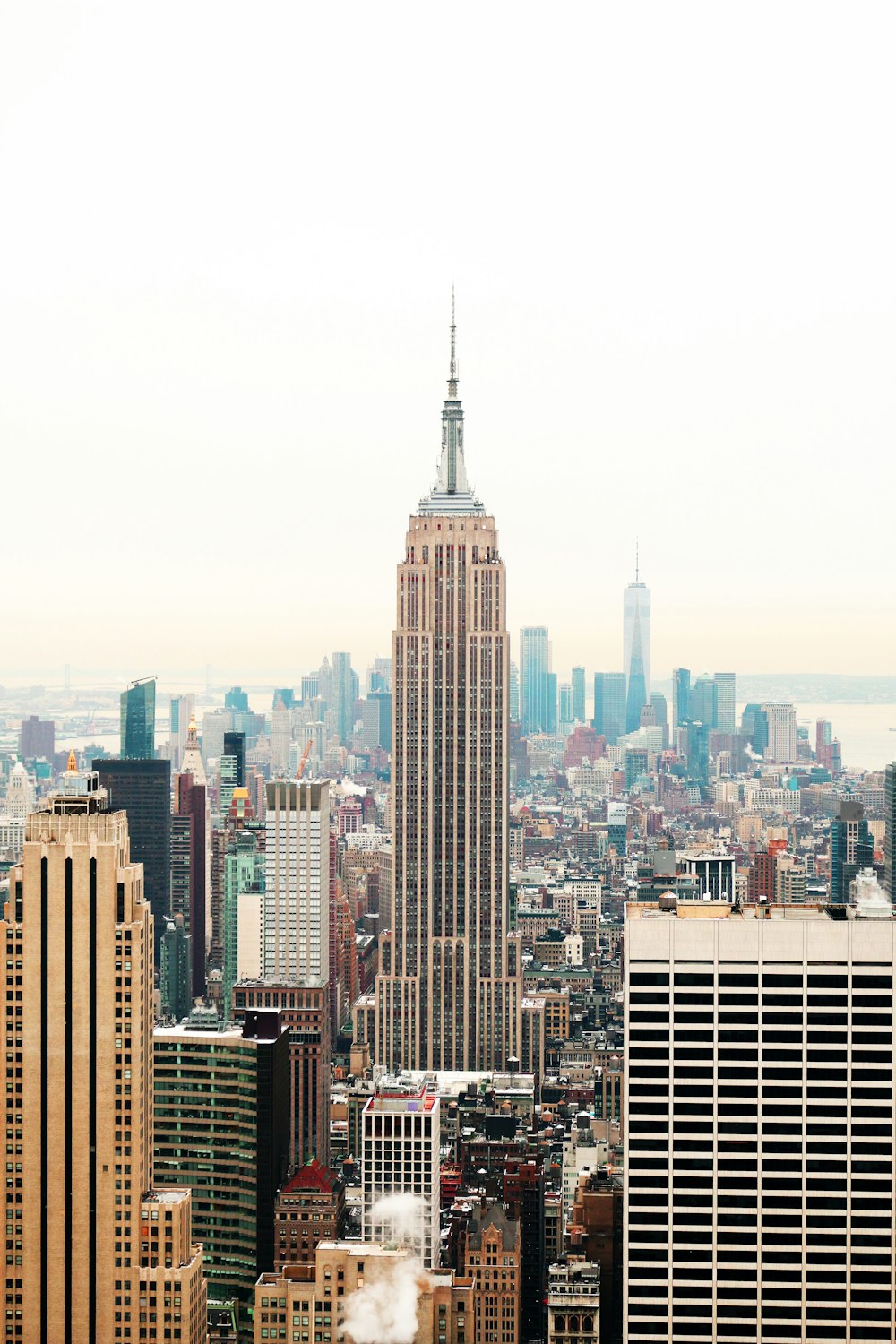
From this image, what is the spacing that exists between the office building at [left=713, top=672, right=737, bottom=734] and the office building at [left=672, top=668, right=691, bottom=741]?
0.28 metres

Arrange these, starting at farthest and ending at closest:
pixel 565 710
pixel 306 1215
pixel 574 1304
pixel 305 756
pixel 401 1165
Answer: pixel 305 756 → pixel 565 710 → pixel 401 1165 → pixel 306 1215 → pixel 574 1304

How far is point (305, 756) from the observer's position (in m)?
23.6

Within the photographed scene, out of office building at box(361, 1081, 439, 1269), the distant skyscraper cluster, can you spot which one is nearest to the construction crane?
the distant skyscraper cluster

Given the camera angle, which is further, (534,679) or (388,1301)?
(534,679)

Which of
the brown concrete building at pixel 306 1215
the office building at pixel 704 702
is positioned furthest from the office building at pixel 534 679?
the brown concrete building at pixel 306 1215

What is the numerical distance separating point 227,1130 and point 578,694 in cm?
610

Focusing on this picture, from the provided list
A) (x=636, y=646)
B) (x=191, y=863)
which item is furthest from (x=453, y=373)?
(x=191, y=863)

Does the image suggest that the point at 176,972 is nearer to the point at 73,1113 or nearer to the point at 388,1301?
the point at 388,1301

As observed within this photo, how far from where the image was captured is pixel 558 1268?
51.2ft

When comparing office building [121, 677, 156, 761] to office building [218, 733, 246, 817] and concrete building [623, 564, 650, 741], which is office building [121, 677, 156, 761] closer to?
office building [218, 733, 246, 817]

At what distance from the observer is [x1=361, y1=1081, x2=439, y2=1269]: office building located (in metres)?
16.0

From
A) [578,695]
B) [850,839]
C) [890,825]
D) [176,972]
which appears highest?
[578,695]

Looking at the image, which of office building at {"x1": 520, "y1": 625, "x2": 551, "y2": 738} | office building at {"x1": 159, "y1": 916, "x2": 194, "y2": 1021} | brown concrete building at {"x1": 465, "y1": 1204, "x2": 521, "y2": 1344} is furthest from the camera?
office building at {"x1": 520, "y1": 625, "x2": 551, "y2": 738}

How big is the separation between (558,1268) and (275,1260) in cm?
224
